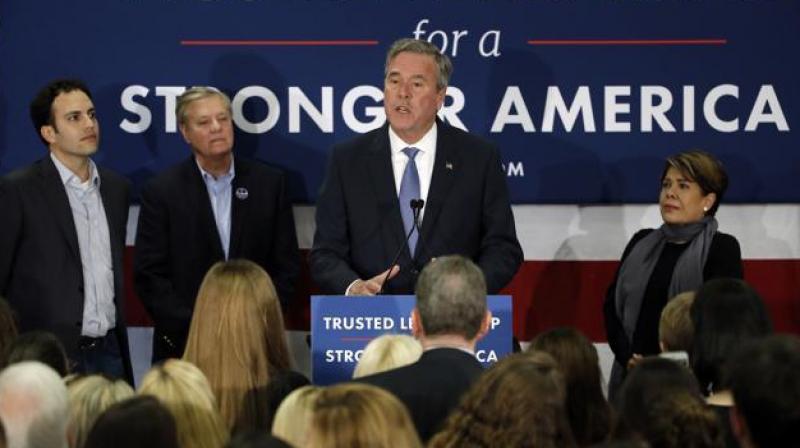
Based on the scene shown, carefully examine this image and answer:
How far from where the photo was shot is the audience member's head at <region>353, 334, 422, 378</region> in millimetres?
4270

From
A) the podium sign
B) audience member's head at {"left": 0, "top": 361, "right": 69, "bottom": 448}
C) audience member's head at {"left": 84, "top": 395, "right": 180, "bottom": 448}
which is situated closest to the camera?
audience member's head at {"left": 84, "top": 395, "right": 180, "bottom": 448}

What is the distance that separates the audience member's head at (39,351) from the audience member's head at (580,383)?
140 cm

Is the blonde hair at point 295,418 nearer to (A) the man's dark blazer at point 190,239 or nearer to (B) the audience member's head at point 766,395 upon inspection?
(B) the audience member's head at point 766,395

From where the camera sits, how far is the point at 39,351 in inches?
179

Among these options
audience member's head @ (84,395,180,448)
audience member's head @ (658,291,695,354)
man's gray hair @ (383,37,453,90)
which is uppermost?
man's gray hair @ (383,37,453,90)

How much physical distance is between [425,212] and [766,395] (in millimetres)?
2875

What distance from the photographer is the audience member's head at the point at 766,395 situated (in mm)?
2896

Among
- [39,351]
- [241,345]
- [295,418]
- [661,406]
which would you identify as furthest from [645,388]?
[39,351]

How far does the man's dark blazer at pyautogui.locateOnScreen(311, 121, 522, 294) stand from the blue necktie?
0.04 m

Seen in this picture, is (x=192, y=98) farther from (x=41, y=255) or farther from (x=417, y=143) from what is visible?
(x=417, y=143)

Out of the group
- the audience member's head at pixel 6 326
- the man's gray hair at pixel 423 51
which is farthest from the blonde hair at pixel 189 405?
the man's gray hair at pixel 423 51

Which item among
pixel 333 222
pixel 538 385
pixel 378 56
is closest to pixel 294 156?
pixel 378 56

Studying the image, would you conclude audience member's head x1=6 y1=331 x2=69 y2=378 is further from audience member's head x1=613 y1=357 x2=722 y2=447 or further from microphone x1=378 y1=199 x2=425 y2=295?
audience member's head x1=613 y1=357 x2=722 y2=447

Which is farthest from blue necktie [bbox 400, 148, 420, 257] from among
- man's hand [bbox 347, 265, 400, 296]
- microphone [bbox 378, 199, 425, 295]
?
man's hand [bbox 347, 265, 400, 296]
